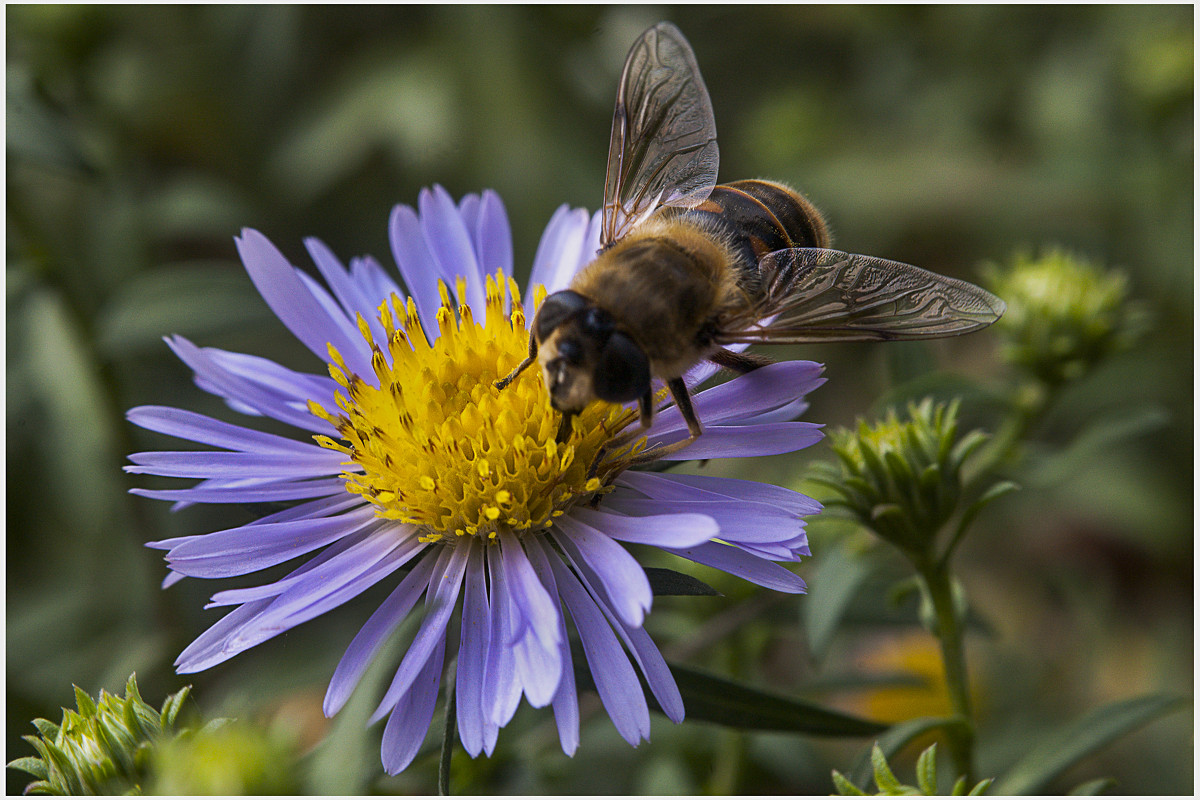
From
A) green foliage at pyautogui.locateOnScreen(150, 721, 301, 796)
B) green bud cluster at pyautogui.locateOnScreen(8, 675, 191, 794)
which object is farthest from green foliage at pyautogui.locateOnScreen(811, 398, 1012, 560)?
green bud cluster at pyautogui.locateOnScreen(8, 675, 191, 794)

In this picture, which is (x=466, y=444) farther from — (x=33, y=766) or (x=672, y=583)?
(x=33, y=766)

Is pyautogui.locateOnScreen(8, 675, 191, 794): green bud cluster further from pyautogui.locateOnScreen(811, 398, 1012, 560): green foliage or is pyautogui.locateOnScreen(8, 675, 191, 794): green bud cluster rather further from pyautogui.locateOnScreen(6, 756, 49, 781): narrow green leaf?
pyautogui.locateOnScreen(811, 398, 1012, 560): green foliage

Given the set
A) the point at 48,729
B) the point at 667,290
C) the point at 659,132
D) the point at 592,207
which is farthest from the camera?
the point at 592,207

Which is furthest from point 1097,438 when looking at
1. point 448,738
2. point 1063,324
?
point 448,738

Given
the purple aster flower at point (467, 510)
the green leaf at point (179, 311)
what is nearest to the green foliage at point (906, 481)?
the purple aster flower at point (467, 510)

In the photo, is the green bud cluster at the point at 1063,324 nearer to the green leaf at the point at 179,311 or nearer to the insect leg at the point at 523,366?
the insect leg at the point at 523,366

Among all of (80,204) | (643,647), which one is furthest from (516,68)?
(643,647)
